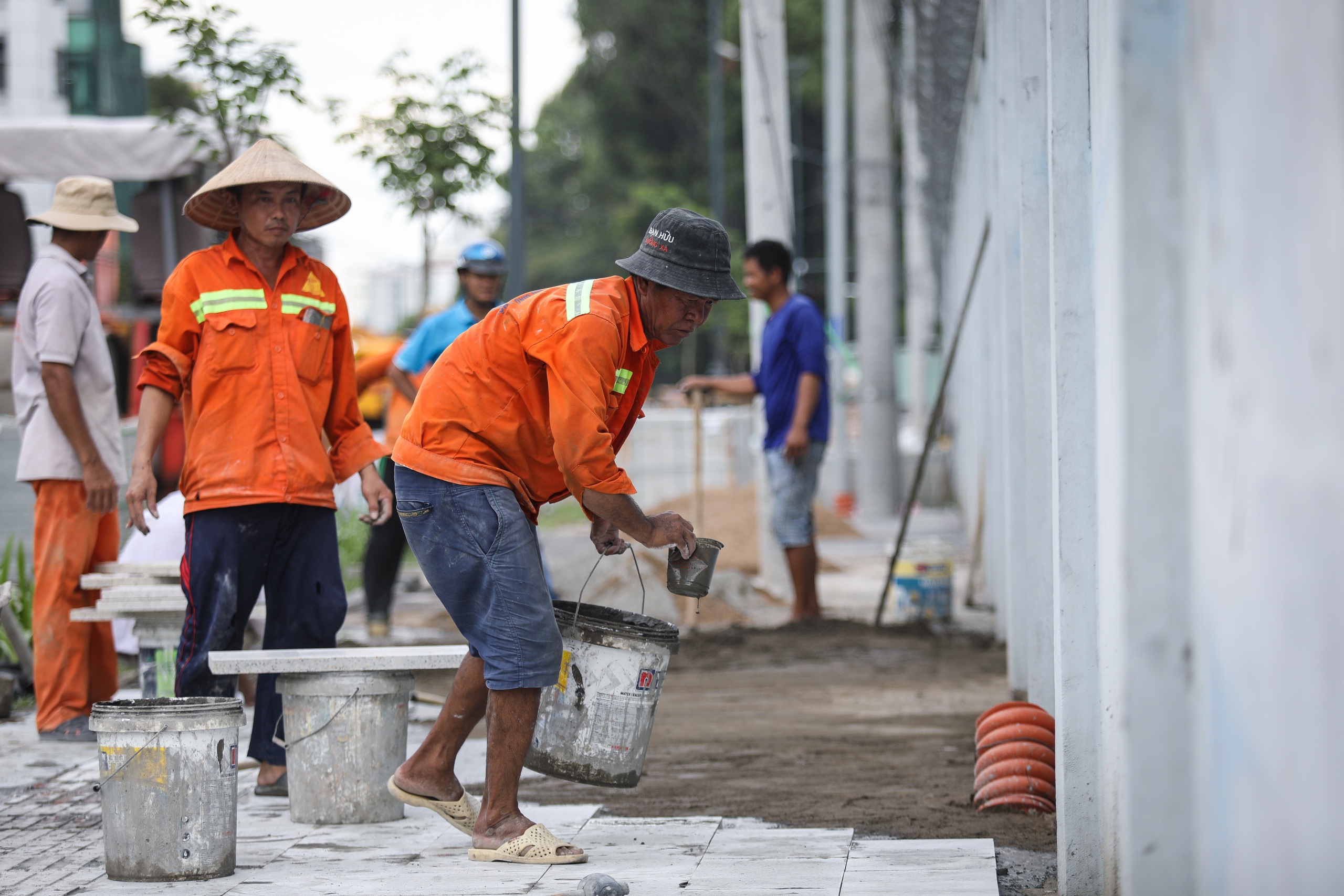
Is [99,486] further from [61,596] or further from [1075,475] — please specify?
[1075,475]

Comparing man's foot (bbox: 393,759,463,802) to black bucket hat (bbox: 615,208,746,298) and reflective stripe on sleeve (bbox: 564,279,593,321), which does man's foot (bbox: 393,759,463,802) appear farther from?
black bucket hat (bbox: 615,208,746,298)

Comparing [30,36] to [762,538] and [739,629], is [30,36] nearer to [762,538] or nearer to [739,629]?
[762,538]

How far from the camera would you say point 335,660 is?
15.0ft

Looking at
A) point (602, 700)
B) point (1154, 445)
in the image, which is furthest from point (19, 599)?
point (1154, 445)

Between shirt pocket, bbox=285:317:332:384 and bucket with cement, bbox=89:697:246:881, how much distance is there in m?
1.36

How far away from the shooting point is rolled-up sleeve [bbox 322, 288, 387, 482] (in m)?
5.23

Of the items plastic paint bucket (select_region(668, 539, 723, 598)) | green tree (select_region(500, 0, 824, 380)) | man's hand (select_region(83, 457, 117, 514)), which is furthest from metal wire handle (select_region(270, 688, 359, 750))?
green tree (select_region(500, 0, 824, 380))

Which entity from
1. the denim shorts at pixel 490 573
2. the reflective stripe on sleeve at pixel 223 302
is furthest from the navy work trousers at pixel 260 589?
the denim shorts at pixel 490 573

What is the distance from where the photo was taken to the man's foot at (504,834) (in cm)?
420

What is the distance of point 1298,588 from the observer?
6.31 ft

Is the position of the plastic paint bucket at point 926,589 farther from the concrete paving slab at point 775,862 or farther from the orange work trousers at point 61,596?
the orange work trousers at point 61,596

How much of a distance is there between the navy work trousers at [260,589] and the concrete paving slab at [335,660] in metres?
0.31

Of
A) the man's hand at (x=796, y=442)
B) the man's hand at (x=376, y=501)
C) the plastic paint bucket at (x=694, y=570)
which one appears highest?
the man's hand at (x=376, y=501)

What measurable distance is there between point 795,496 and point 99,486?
428cm
